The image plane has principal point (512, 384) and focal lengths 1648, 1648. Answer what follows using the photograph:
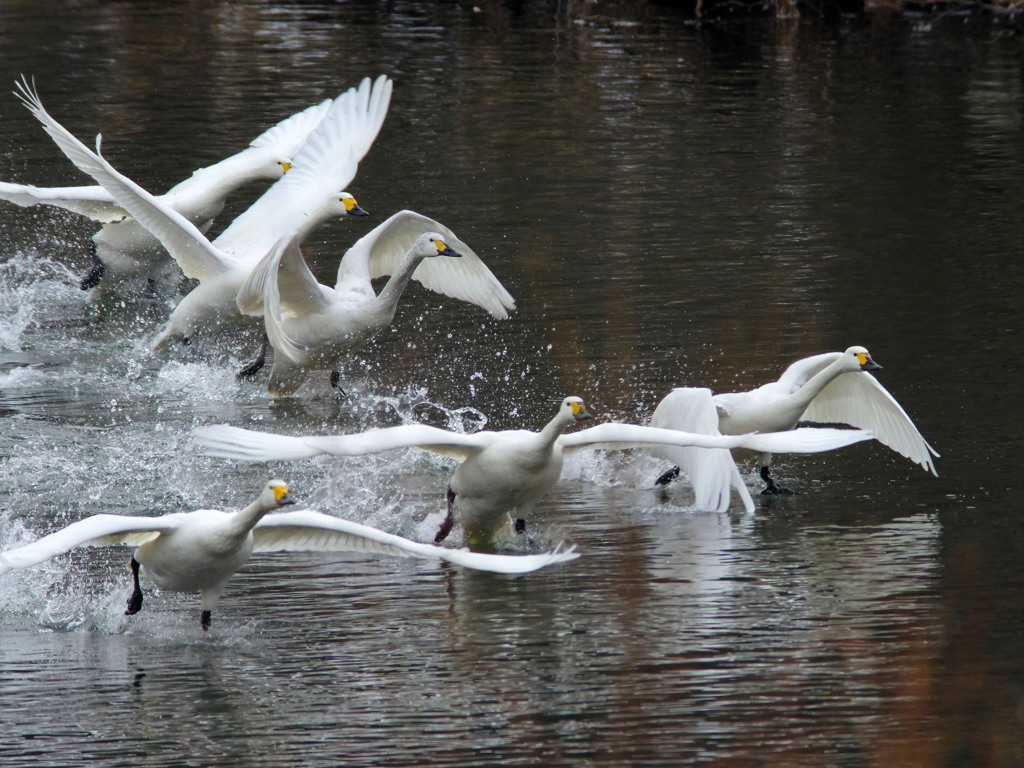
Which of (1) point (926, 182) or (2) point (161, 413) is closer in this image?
(2) point (161, 413)

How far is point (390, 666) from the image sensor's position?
687 cm

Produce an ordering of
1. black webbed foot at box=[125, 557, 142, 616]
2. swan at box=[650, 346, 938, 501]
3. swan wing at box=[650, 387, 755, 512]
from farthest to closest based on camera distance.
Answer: swan at box=[650, 346, 938, 501] < swan wing at box=[650, 387, 755, 512] < black webbed foot at box=[125, 557, 142, 616]

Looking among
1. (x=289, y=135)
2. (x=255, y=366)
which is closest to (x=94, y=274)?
(x=289, y=135)

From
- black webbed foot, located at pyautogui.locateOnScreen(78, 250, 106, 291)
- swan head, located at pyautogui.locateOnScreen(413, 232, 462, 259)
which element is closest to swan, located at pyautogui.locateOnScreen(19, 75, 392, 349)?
swan head, located at pyautogui.locateOnScreen(413, 232, 462, 259)

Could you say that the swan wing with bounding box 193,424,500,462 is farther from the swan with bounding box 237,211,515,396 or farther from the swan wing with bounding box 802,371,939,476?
the swan wing with bounding box 802,371,939,476

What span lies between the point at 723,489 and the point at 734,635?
163 centimetres

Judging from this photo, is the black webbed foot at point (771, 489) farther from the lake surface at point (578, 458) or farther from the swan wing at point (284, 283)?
the swan wing at point (284, 283)

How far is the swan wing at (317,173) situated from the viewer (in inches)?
470

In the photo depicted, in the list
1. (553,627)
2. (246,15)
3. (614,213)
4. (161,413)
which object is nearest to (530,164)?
(614,213)

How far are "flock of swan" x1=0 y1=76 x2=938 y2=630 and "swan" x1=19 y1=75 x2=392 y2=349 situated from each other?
0.05 feet

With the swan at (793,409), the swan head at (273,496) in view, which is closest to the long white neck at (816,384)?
the swan at (793,409)

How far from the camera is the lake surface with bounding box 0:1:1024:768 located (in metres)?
6.39

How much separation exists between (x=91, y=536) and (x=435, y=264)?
5.78 m

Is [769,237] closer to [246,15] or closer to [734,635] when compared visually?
[734,635]
